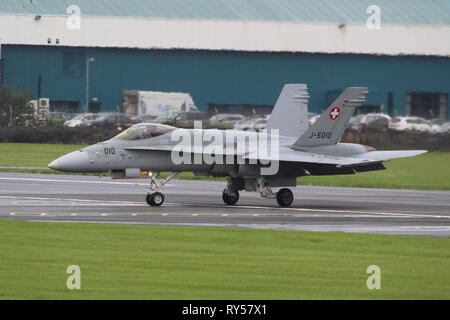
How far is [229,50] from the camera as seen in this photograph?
8475 cm

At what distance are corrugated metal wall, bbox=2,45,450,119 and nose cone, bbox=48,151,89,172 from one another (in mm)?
54216

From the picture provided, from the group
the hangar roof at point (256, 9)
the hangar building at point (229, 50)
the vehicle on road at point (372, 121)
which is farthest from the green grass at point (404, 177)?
the hangar roof at point (256, 9)

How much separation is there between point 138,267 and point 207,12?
225 feet

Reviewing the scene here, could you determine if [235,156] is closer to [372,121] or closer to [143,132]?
[143,132]

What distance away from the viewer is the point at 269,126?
3419 centimetres

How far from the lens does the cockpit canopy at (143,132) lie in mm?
30844

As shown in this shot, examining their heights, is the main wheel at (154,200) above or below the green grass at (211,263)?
above

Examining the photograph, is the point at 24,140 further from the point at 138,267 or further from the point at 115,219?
the point at 138,267

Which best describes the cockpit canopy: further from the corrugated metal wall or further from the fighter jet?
the corrugated metal wall

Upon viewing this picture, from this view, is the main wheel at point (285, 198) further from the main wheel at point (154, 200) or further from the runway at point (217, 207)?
the main wheel at point (154, 200)

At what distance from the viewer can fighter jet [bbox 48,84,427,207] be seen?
30.4 m

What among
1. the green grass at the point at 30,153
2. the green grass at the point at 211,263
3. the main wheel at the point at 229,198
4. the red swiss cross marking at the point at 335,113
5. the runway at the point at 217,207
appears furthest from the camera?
the green grass at the point at 30,153
